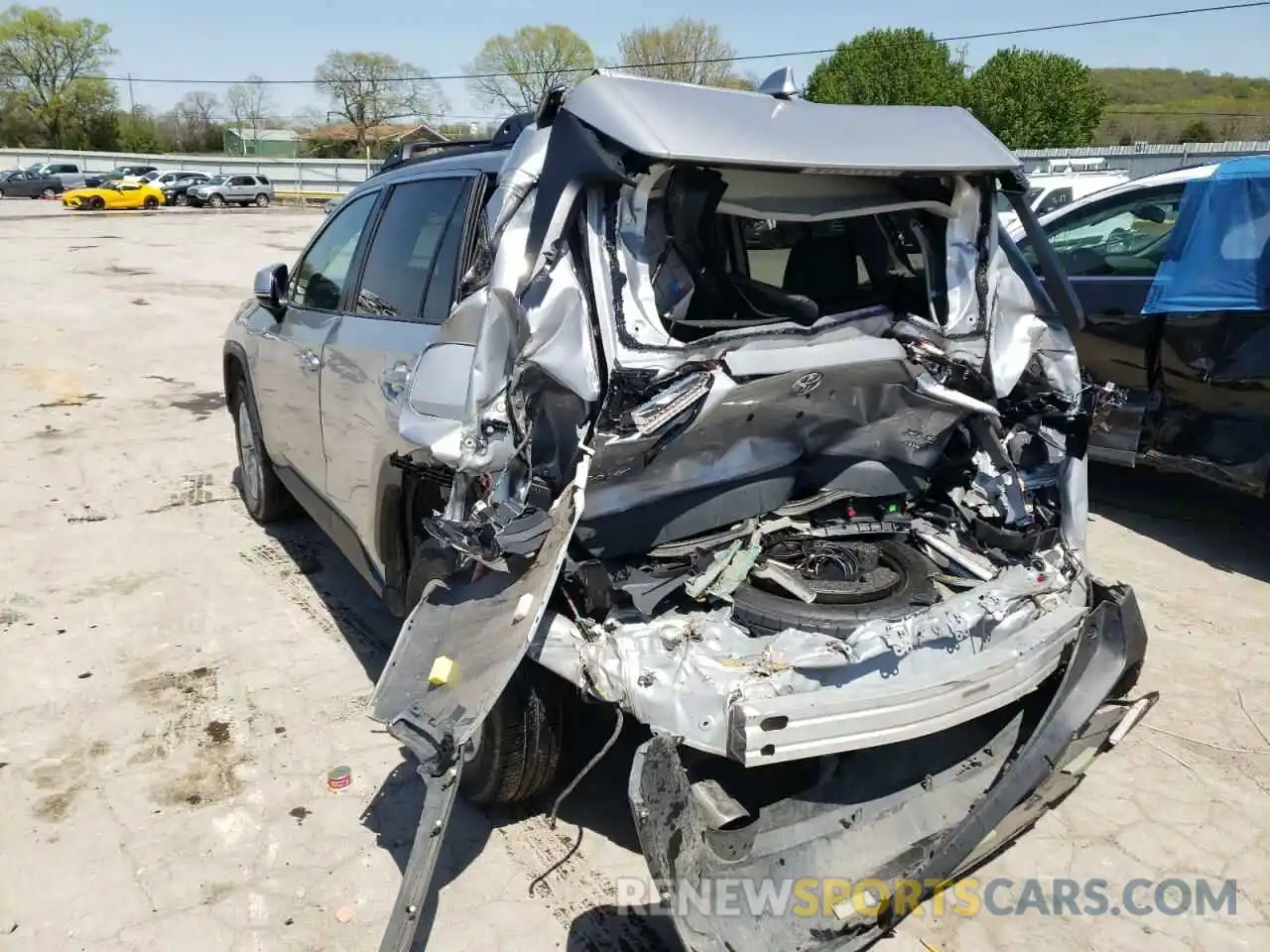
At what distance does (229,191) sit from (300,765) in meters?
40.2

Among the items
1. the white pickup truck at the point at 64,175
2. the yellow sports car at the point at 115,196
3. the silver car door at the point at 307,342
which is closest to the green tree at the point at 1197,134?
the yellow sports car at the point at 115,196

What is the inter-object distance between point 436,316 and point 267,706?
167cm

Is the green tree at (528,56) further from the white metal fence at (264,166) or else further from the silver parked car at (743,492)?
the silver parked car at (743,492)

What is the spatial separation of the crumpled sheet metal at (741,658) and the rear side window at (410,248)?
1.37m

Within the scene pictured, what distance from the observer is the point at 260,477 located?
5.42 metres

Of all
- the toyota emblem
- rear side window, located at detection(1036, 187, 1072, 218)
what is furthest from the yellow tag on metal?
rear side window, located at detection(1036, 187, 1072, 218)

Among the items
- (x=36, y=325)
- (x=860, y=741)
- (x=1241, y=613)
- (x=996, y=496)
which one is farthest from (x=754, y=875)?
(x=36, y=325)

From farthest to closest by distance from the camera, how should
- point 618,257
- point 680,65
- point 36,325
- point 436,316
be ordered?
point 680,65 < point 36,325 < point 436,316 < point 618,257

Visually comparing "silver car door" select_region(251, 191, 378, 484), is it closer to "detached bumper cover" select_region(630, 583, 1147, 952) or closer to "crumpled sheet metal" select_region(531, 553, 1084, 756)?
"crumpled sheet metal" select_region(531, 553, 1084, 756)

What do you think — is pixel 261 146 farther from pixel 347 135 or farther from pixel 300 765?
pixel 300 765

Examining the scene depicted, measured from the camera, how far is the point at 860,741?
7.95 ft

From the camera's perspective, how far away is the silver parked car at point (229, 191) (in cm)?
3819

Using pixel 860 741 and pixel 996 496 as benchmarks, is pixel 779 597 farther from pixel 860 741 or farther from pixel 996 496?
pixel 996 496

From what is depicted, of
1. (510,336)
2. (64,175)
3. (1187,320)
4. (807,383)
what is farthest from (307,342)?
(64,175)
